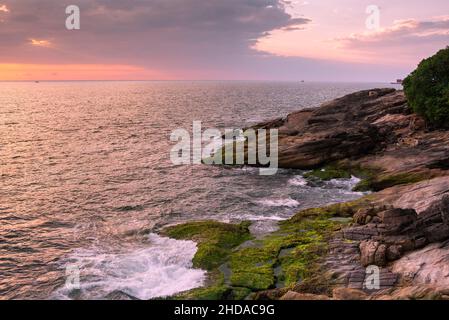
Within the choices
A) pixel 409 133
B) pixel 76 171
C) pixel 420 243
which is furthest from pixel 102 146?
pixel 420 243

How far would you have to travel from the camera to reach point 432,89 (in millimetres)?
58469

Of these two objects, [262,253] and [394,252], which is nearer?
[394,252]

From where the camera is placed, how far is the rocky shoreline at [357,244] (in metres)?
23.5

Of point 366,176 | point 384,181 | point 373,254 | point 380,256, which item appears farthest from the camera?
point 366,176

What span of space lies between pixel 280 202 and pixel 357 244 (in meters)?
16.4

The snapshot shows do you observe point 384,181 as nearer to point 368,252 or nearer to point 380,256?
point 368,252

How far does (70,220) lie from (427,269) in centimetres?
Result: 3359

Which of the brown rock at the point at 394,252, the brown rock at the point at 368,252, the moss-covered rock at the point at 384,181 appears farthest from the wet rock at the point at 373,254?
the moss-covered rock at the point at 384,181

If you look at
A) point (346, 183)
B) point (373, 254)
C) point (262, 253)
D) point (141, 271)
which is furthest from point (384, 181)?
point (141, 271)

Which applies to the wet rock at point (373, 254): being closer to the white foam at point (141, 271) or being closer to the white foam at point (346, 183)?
the white foam at point (141, 271)

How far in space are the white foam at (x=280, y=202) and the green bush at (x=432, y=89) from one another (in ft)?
89.4

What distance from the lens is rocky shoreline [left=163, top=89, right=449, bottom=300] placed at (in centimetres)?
2354

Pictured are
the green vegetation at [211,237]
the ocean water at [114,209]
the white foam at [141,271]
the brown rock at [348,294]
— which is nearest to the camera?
the brown rock at [348,294]
